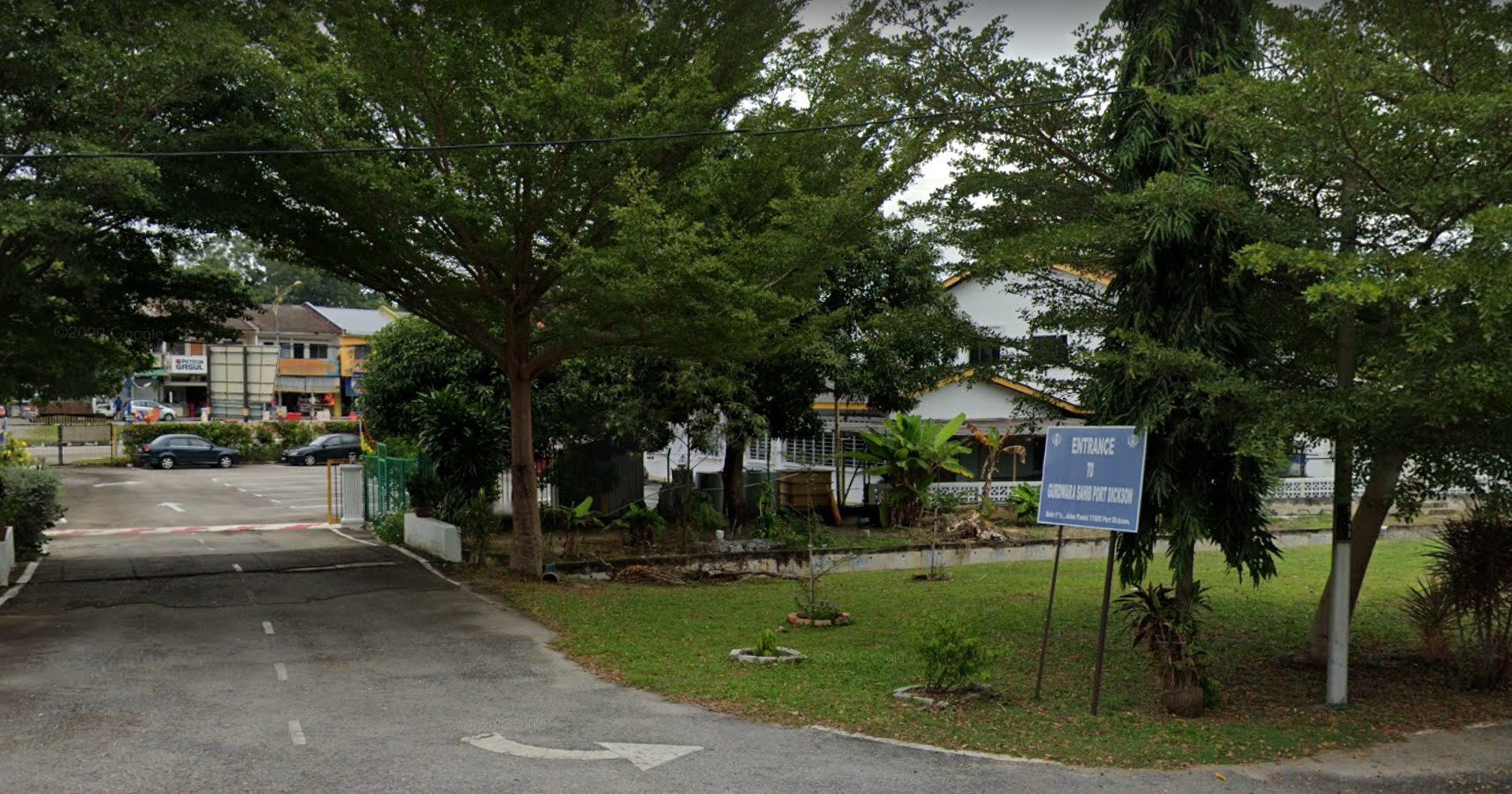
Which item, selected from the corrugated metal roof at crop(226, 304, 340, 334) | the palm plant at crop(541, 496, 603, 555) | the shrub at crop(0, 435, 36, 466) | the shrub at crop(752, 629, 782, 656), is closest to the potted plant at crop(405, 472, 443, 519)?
the palm plant at crop(541, 496, 603, 555)

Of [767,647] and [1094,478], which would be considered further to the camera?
[767,647]

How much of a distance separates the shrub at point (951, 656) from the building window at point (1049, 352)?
2.97 metres

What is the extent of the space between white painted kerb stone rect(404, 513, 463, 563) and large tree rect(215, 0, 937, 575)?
4369 millimetres

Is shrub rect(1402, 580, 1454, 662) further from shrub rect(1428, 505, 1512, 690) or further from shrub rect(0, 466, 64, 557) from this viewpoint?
shrub rect(0, 466, 64, 557)

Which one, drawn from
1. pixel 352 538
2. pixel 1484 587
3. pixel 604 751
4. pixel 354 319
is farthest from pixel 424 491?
pixel 354 319

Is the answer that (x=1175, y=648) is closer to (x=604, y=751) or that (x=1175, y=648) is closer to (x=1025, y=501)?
(x=604, y=751)

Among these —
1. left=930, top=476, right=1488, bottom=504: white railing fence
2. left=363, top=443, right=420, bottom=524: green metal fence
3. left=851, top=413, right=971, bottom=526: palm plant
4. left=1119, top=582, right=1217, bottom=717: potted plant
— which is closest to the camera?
left=1119, top=582, right=1217, bottom=717: potted plant

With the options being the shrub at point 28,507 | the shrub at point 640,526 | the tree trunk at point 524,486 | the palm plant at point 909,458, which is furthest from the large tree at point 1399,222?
the shrub at point 28,507

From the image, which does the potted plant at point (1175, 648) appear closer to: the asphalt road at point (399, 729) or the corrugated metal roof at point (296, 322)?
the asphalt road at point (399, 729)

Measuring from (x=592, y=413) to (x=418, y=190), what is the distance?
9.21m

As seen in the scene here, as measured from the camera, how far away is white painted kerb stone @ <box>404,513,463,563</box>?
19.1 meters

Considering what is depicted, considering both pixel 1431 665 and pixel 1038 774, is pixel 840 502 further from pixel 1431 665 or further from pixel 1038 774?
pixel 1038 774

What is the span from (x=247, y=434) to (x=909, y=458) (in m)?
33.4

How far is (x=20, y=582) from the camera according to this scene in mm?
16641
